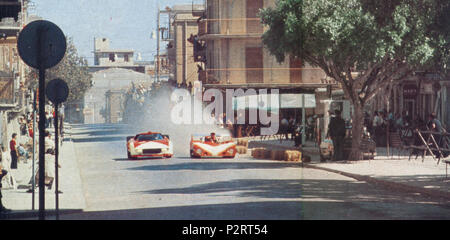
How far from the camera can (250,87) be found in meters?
52.9

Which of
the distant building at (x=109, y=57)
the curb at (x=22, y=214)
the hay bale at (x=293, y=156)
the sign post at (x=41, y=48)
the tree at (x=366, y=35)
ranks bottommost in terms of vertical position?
the curb at (x=22, y=214)

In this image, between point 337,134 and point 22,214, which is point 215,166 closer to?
point 337,134

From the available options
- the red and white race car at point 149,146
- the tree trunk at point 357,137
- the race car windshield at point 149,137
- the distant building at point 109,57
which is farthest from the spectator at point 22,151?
the distant building at point 109,57

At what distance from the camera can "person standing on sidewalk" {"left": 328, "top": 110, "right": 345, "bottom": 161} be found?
27375 mm

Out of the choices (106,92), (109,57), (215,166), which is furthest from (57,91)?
(109,57)

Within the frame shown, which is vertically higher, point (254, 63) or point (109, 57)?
point (109, 57)

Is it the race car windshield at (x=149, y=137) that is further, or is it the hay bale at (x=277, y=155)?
the race car windshield at (x=149, y=137)

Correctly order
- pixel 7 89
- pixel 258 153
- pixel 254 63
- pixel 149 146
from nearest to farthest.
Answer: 1. pixel 149 146
2. pixel 258 153
3. pixel 7 89
4. pixel 254 63

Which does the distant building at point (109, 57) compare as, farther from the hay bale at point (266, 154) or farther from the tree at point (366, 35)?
the tree at point (366, 35)

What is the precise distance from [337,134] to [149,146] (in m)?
7.02

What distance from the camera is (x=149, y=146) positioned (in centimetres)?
3000

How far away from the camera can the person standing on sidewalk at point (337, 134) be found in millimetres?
27375

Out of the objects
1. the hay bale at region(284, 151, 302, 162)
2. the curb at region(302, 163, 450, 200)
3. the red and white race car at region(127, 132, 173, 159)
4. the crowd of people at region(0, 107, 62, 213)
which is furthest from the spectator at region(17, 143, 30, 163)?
the curb at region(302, 163, 450, 200)

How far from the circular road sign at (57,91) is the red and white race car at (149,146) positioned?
17.7 m
